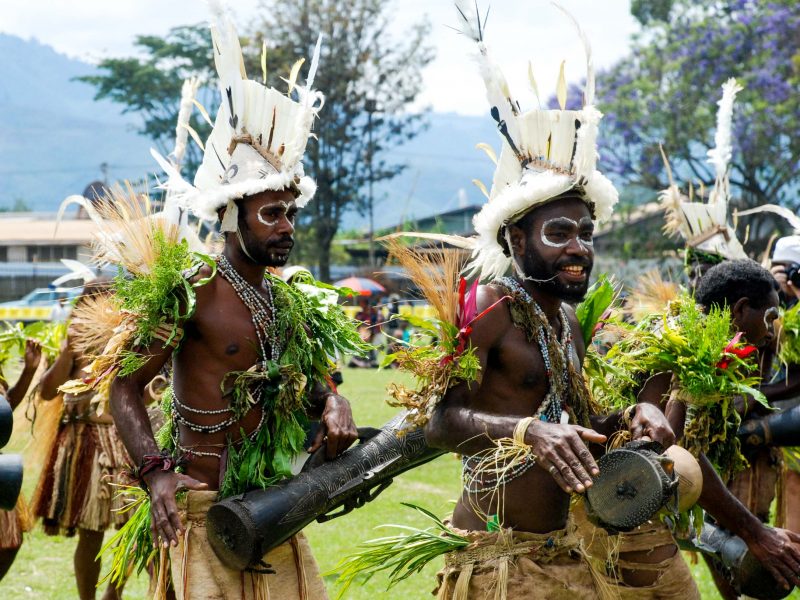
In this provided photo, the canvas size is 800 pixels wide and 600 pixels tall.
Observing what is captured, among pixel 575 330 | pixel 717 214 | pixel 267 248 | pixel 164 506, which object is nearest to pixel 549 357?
pixel 575 330

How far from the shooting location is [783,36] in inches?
907

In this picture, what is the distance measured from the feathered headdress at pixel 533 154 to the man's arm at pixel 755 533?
1086 mm

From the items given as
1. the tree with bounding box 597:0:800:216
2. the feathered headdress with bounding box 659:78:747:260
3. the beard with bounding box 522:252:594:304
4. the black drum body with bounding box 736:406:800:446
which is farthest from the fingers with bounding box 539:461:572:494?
the tree with bounding box 597:0:800:216

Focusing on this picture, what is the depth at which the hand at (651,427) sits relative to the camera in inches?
138

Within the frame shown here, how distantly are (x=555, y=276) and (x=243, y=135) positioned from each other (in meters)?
1.48

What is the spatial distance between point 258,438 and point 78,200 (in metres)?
1.78

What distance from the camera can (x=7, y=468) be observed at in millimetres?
3568

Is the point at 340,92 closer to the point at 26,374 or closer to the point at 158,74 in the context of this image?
the point at 158,74

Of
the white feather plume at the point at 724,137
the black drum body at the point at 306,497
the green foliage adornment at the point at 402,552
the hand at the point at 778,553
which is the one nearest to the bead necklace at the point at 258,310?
the black drum body at the point at 306,497

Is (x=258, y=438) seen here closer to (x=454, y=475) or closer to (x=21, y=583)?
(x=21, y=583)

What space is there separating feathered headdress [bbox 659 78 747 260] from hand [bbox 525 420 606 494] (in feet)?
11.7

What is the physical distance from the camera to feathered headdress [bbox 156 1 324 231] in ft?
14.5

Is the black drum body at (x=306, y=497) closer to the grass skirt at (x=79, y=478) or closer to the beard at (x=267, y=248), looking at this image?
the beard at (x=267, y=248)

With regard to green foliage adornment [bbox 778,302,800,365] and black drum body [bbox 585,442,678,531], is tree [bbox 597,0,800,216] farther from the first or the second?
black drum body [bbox 585,442,678,531]
